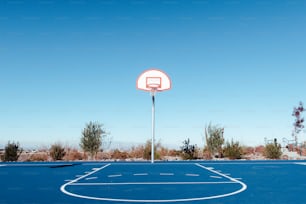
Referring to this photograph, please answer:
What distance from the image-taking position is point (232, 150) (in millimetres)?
17516

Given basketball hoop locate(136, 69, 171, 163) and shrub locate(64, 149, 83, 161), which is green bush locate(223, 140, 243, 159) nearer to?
basketball hoop locate(136, 69, 171, 163)

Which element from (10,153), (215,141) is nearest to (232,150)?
(215,141)

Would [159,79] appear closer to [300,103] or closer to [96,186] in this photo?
[96,186]

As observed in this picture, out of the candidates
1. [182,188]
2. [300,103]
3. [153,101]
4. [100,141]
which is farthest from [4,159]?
[300,103]

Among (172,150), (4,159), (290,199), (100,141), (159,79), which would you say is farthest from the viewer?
(172,150)

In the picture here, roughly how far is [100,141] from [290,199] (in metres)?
14.5

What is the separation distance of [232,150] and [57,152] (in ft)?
30.3

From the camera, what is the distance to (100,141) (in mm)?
18594

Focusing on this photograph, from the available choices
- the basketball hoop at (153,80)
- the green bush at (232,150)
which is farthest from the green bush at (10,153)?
the green bush at (232,150)

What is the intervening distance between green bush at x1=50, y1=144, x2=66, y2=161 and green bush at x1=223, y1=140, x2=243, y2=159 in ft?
28.7

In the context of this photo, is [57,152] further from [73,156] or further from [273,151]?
[273,151]

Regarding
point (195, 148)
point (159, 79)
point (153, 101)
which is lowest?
point (195, 148)

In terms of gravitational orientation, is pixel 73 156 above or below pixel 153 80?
below

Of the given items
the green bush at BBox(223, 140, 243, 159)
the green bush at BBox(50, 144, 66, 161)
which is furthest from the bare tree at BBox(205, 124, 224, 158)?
the green bush at BBox(50, 144, 66, 161)
